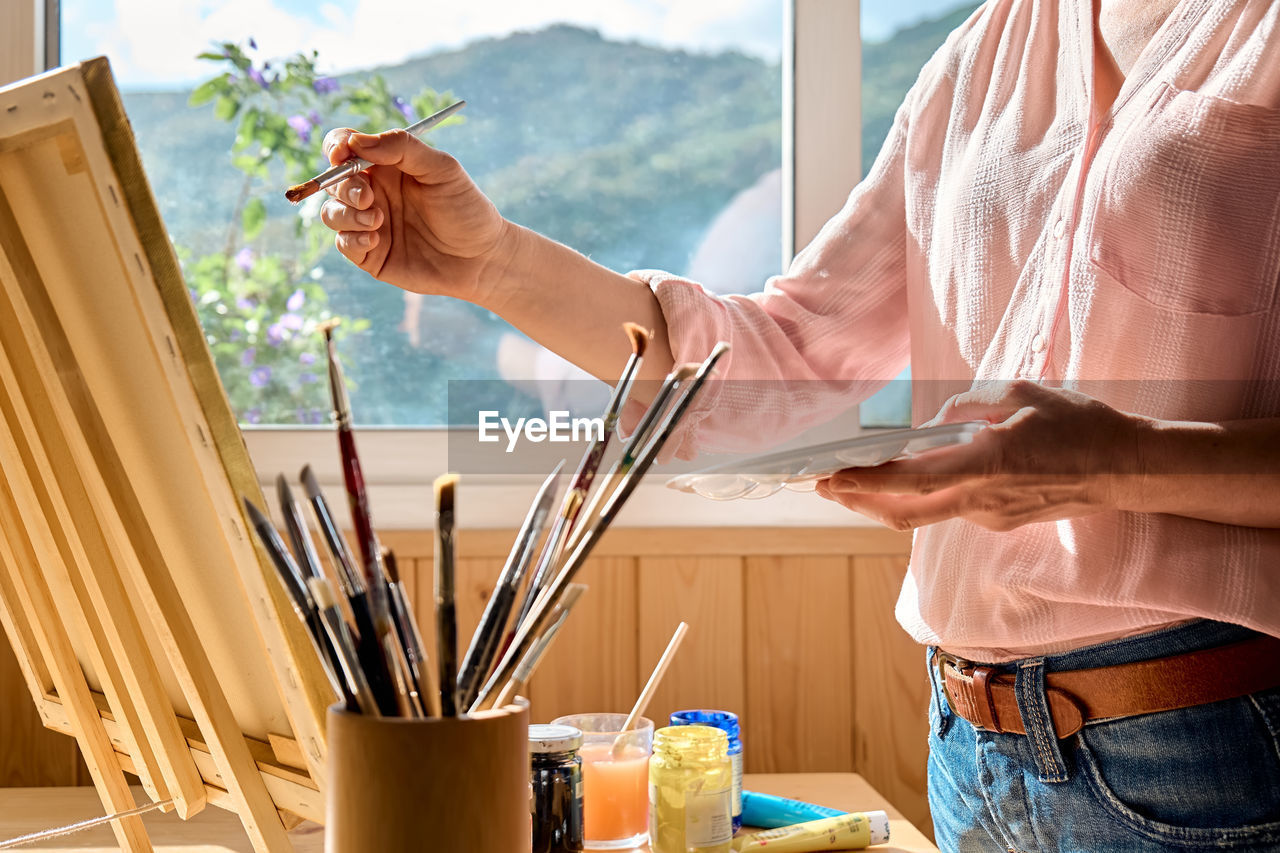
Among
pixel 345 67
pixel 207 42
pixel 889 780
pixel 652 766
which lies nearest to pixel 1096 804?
pixel 652 766

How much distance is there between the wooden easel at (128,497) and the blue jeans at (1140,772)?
1.49 feet

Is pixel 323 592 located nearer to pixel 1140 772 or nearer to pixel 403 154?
pixel 403 154

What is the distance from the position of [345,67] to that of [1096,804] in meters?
1.38

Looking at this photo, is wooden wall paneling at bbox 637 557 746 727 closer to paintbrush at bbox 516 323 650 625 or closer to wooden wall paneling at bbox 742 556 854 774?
wooden wall paneling at bbox 742 556 854 774

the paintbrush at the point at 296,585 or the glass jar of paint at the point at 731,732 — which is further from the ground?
the paintbrush at the point at 296,585

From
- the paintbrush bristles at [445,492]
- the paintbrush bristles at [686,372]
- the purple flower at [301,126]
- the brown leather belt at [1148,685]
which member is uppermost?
the purple flower at [301,126]

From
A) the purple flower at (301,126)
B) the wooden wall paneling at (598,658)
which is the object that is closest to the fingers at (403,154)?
the wooden wall paneling at (598,658)

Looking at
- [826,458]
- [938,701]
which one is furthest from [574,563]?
[938,701]

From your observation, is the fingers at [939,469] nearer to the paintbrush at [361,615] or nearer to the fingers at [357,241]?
the paintbrush at [361,615]

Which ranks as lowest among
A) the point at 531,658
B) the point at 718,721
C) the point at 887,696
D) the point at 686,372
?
the point at 887,696

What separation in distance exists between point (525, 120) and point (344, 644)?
131cm

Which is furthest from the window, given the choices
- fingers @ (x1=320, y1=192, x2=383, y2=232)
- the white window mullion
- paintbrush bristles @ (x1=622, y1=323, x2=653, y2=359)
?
paintbrush bristles @ (x1=622, y1=323, x2=653, y2=359)

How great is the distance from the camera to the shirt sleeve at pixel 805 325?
36.6 inches

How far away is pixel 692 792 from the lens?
0.93 metres
